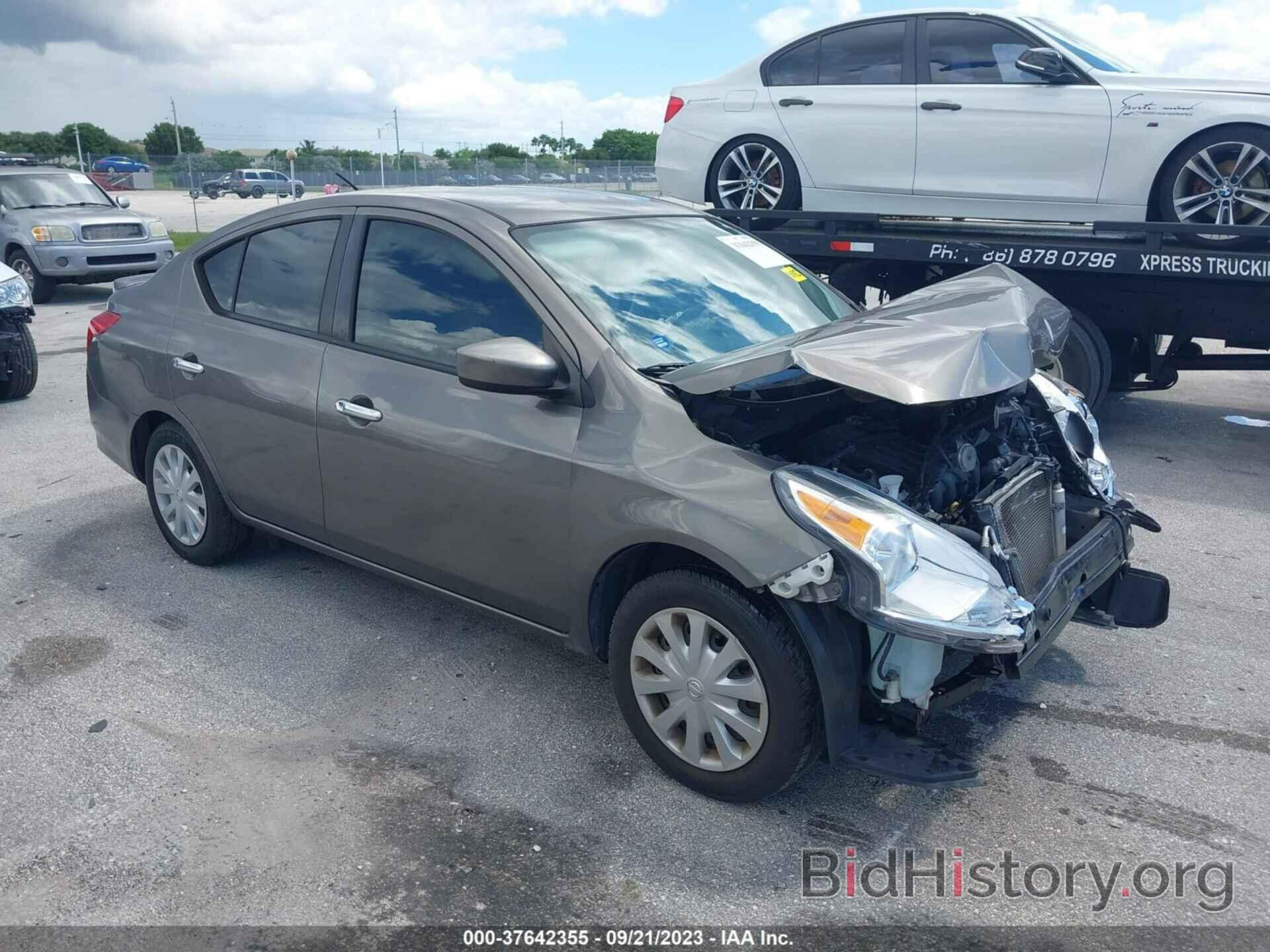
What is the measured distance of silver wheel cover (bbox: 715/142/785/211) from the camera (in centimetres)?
794

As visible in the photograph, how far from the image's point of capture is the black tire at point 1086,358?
22.6ft

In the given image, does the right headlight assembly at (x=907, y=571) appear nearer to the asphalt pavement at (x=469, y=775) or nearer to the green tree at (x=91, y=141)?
the asphalt pavement at (x=469, y=775)

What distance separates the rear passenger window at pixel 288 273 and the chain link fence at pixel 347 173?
36373 millimetres

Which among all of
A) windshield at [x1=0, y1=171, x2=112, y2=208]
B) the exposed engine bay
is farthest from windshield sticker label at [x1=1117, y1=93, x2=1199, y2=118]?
windshield at [x1=0, y1=171, x2=112, y2=208]

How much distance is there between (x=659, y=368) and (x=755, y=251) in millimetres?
1254

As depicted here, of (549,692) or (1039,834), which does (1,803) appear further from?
(1039,834)

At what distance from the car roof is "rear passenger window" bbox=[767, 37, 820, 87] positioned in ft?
11.8

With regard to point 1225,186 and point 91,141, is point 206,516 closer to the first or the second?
point 1225,186

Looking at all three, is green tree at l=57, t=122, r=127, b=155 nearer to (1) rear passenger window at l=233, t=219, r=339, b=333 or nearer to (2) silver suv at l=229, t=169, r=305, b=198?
(2) silver suv at l=229, t=169, r=305, b=198

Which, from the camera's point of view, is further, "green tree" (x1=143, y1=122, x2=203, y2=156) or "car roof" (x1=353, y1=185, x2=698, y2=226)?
"green tree" (x1=143, y1=122, x2=203, y2=156)

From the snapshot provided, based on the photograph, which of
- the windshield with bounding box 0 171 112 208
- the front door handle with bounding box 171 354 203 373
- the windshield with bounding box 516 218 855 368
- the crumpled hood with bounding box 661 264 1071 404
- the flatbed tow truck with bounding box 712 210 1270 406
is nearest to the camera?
the crumpled hood with bounding box 661 264 1071 404

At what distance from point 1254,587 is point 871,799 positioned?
2588 millimetres

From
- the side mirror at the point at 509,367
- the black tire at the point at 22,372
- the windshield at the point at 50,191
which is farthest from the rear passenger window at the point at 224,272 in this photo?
the windshield at the point at 50,191

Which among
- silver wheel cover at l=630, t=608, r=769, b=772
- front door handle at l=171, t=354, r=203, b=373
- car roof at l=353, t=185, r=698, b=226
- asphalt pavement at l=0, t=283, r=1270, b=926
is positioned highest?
car roof at l=353, t=185, r=698, b=226
